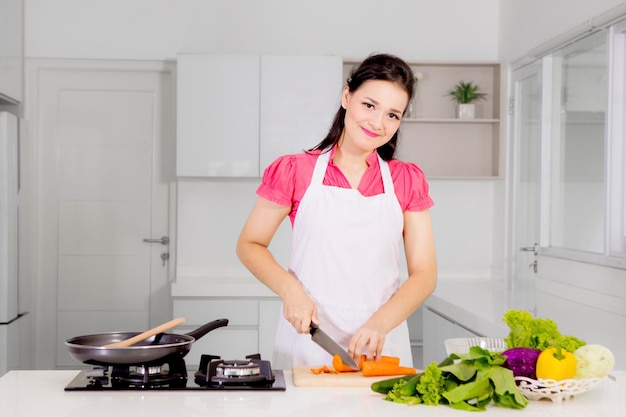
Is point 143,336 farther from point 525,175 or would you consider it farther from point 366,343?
point 525,175

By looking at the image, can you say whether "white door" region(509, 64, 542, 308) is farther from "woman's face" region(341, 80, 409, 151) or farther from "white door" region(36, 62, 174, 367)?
"woman's face" region(341, 80, 409, 151)

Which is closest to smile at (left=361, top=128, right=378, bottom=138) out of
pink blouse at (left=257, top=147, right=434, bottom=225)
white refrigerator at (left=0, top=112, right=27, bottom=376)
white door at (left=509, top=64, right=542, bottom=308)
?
pink blouse at (left=257, top=147, right=434, bottom=225)

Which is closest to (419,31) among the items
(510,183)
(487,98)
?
(487,98)

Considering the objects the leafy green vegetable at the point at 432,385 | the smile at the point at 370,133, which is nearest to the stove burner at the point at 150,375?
the leafy green vegetable at the point at 432,385

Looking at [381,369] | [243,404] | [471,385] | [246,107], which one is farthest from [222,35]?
[471,385]

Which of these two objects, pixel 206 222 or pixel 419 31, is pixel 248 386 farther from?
pixel 419 31

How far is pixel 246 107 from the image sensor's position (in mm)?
4523

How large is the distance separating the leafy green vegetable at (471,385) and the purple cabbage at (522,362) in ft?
0.08

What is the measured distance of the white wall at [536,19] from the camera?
12.1 ft

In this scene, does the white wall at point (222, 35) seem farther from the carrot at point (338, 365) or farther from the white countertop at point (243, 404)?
the white countertop at point (243, 404)

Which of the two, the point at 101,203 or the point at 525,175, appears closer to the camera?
the point at 525,175

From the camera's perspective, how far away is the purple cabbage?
155cm

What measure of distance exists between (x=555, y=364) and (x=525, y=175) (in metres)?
3.24

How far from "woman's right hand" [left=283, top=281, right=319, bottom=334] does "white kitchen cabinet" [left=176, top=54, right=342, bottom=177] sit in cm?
260
